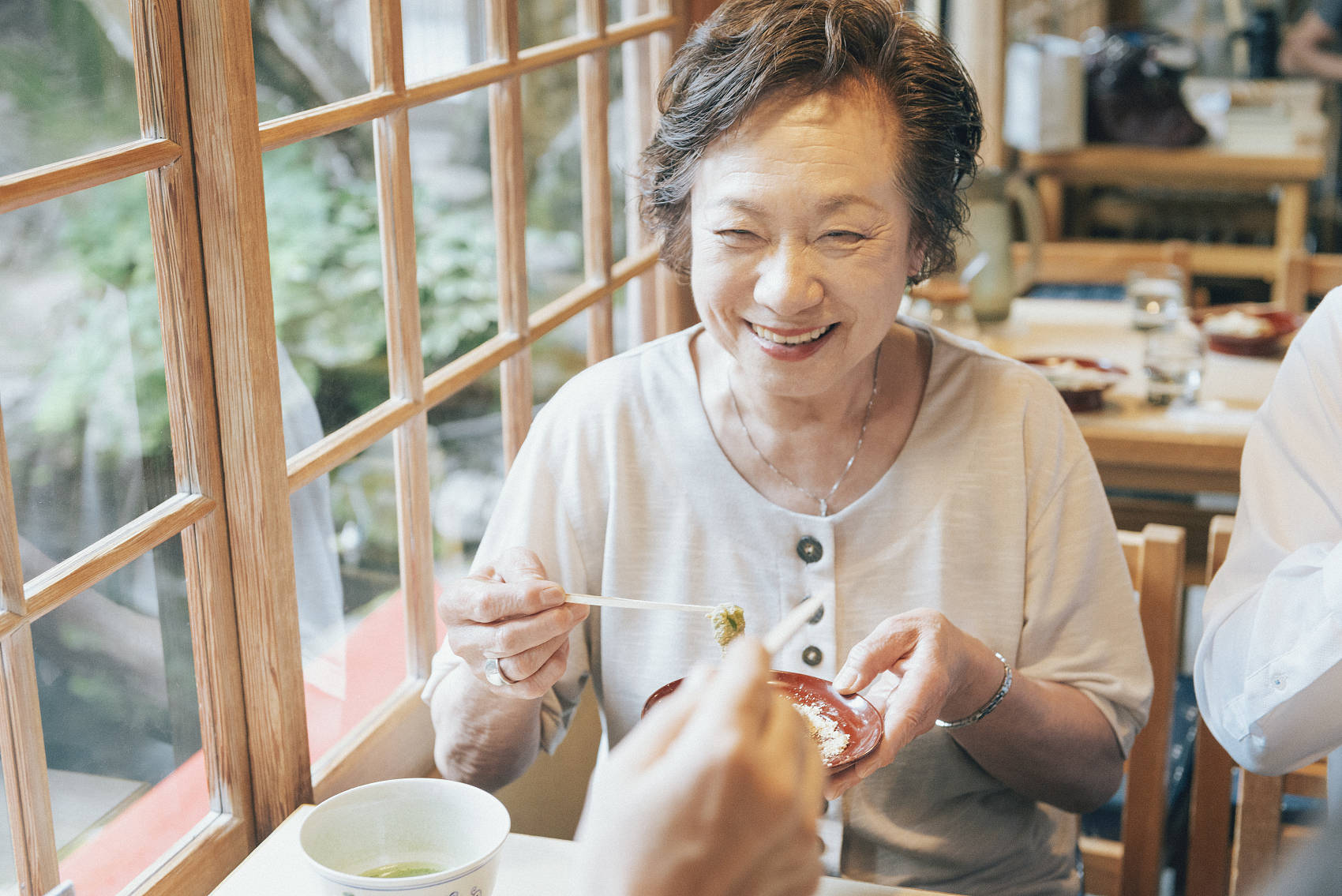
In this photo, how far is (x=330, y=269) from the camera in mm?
1282

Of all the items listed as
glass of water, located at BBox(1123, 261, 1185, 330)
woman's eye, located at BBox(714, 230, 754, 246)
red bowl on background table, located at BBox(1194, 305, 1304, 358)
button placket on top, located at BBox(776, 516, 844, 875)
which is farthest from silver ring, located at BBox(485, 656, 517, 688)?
red bowl on background table, located at BBox(1194, 305, 1304, 358)

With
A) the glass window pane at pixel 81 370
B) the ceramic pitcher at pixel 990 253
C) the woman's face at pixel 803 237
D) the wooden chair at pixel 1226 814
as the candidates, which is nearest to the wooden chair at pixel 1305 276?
the ceramic pitcher at pixel 990 253

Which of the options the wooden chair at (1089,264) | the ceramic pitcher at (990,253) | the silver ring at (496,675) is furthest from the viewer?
the wooden chair at (1089,264)

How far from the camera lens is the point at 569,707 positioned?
1.41 m

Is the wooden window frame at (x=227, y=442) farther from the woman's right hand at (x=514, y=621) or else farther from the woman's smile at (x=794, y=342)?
the woman's smile at (x=794, y=342)

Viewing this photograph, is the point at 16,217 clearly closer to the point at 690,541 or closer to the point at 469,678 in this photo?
the point at 469,678

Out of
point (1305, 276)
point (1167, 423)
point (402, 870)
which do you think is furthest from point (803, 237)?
point (1305, 276)

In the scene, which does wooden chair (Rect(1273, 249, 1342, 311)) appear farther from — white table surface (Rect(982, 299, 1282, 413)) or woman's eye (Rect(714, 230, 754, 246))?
woman's eye (Rect(714, 230, 754, 246))

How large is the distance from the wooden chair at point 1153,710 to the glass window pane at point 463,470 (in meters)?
0.79

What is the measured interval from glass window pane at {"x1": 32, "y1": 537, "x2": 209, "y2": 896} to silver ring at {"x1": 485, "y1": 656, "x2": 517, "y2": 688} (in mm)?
252

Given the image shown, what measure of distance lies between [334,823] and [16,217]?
1.66ft

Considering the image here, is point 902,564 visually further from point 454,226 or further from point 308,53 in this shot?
point 308,53

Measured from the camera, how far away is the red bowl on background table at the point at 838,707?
1000 millimetres

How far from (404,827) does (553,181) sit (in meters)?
1.05
